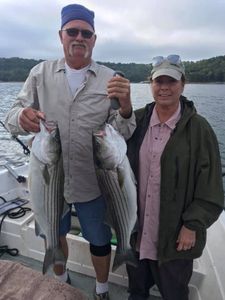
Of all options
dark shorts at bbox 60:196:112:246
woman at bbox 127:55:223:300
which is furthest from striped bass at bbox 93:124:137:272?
dark shorts at bbox 60:196:112:246

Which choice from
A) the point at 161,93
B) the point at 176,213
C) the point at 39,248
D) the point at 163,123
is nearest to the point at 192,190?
the point at 176,213

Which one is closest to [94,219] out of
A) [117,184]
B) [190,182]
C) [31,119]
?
[117,184]

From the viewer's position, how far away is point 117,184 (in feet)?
8.66

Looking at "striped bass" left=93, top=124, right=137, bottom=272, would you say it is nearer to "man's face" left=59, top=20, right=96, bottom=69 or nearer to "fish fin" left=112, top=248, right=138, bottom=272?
"fish fin" left=112, top=248, right=138, bottom=272

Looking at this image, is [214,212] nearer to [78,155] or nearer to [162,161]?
[162,161]

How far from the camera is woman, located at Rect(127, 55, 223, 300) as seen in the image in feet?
8.47

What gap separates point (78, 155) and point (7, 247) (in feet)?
6.62

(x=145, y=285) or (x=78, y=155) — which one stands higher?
(x=78, y=155)

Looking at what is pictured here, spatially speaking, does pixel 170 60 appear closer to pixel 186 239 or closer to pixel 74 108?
pixel 74 108

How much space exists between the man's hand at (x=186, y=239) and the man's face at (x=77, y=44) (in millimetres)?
1600

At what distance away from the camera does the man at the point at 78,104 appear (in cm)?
284

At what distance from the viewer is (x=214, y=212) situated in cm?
260

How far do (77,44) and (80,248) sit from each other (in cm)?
226

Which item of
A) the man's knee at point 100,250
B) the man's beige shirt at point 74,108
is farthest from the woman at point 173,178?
the man's knee at point 100,250
